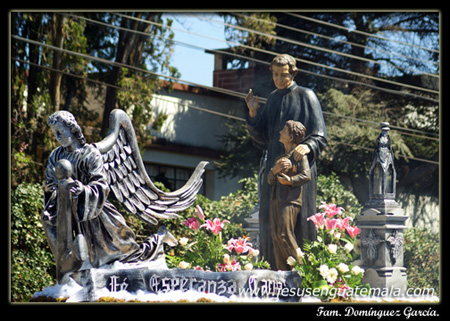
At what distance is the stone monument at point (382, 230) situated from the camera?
8383 millimetres

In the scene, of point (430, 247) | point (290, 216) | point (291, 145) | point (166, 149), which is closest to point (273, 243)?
point (290, 216)

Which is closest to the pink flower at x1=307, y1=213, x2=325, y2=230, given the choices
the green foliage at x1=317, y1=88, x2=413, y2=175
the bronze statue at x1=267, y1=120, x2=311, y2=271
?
the bronze statue at x1=267, y1=120, x2=311, y2=271

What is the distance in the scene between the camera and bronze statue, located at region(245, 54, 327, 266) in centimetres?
771

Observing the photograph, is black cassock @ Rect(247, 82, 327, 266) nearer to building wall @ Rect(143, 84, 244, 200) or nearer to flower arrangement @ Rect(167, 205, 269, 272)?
flower arrangement @ Rect(167, 205, 269, 272)

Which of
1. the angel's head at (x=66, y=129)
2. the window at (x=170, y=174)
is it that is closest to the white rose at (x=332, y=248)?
the angel's head at (x=66, y=129)

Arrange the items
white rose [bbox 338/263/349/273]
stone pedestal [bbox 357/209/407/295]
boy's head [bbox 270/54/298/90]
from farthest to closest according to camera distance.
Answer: stone pedestal [bbox 357/209/407/295], boy's head [bbox 270/54/298/90], white rose [bbox 338/263/349/273]

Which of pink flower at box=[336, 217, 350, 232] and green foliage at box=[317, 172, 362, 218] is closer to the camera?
pink flower at box=[336, 217, 350, 232]

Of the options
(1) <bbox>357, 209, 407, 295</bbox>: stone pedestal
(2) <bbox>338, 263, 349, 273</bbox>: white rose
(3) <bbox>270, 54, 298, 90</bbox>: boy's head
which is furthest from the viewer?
(1) <bbox>357, 209, 407, 295</bbox>: stone pedestal

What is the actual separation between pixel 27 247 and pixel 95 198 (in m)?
3.96

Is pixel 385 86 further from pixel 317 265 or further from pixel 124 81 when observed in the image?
pixel 317 265

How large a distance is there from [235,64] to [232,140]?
1.75 metres

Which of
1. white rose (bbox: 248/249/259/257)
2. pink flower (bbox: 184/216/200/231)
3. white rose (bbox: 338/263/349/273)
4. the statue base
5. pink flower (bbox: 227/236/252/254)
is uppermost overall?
pink flower (bbox: 184/216/200/231)

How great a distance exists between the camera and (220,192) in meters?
18.5

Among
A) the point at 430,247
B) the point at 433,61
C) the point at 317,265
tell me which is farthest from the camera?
the point at 433,61
